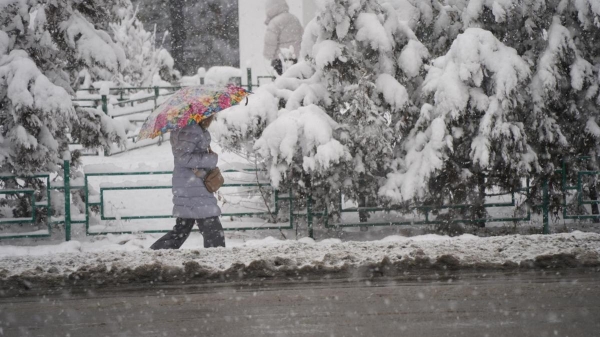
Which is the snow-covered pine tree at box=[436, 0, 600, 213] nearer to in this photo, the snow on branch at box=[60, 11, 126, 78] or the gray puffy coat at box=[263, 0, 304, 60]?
the snow on branch at box=[60, 11, 126, 78]

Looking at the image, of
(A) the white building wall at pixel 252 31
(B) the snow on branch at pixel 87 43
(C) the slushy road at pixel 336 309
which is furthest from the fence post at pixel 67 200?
(A) the white building wall at pixel 252 31

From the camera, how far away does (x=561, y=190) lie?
31.0 feet

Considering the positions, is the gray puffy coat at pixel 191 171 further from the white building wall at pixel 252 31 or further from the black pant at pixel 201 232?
the white building wall at pixel 252 31

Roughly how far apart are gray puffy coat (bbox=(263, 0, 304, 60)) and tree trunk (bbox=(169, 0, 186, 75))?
11.6 meters

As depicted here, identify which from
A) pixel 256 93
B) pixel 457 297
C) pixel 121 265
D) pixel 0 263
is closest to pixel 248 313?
pixel 457 297

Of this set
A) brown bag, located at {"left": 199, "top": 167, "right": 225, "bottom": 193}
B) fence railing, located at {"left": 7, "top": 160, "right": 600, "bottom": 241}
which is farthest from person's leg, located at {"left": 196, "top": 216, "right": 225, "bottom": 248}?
fence railing, located at {"left": 7, "top": 160, "right": 600, "bottom": 241}

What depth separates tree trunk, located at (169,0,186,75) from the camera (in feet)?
90.3

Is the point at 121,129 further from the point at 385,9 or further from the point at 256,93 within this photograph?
the point at 385,9

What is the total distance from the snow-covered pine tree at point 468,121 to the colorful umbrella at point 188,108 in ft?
7.74

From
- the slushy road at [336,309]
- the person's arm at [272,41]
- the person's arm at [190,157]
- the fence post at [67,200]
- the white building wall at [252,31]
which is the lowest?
the slushy road at [336,309]

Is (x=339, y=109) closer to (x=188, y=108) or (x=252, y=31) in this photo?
(x=188, y=108)

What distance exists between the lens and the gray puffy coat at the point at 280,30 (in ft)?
54.1

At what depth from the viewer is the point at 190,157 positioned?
7.39 meters

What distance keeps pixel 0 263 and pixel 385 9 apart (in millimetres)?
5212
